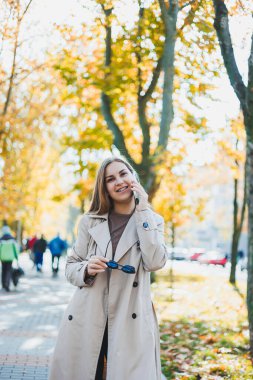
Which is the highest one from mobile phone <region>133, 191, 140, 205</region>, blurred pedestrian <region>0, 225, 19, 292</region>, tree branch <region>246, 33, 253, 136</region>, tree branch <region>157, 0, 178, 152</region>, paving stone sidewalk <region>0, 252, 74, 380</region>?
tree branch <region>157, 0, 178, 152</region>

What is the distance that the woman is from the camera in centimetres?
391

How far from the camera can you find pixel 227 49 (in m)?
7.57

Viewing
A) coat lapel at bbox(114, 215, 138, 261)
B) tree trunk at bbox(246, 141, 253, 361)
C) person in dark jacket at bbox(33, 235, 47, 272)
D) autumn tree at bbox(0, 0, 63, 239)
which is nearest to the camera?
coat lapel at bbox(114, 215, 138, 261)

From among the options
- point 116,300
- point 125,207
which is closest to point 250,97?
point 125,207

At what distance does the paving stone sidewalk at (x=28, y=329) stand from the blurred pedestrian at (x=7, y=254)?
1.36ft

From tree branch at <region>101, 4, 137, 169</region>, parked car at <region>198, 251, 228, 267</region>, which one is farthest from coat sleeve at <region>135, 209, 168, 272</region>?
parked car at <region>198, 251, 228, 267</region>

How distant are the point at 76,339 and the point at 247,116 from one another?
4.39 m

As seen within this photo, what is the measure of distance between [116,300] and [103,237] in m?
0.41

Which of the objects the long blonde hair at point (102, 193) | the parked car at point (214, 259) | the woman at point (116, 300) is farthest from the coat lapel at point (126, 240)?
the parked car at point (214, 259)

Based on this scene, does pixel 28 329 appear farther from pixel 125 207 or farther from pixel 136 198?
pixel 136 198

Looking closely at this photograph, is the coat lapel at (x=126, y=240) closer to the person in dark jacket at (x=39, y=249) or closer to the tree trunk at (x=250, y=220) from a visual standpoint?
the tree trunk at (x=250, y=220)

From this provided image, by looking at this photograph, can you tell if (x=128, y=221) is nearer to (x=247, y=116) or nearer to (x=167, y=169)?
(x=247, y=116)

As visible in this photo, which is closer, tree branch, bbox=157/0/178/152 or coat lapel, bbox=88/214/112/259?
coat lapel, bbox=88/214/112/259

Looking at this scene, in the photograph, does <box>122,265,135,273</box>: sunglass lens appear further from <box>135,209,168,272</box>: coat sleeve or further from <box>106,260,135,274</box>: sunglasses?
<box>135,209,168,272</box>: coat sleeve
